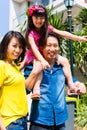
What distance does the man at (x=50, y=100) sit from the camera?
9.66 feet

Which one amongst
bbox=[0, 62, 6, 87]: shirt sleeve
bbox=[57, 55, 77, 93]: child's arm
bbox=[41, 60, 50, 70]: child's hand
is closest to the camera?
bbox=[0, 62, 6, 87]: shirt sleeve

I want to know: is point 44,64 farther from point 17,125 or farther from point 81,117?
point 81,117

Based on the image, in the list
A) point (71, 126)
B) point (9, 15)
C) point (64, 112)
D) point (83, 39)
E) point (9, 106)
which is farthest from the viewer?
point (9, 15)

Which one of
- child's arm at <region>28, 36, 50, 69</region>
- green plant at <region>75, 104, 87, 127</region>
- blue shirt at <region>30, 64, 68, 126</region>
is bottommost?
green plant at <region>75, 104, 87, 127</region>

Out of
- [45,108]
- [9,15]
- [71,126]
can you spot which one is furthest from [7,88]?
[9,15]

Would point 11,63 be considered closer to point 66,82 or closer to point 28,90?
point 28,90

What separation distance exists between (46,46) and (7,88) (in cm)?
50

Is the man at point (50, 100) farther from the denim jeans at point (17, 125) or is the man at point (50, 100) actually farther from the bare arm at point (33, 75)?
the denim jeans at point (17, 125)

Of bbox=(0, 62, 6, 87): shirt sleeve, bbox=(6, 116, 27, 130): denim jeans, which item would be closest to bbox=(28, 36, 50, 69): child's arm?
bbox=(0, 62, 6, 87): shirt sleeve

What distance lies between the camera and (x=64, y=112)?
119 inches

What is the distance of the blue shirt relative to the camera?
2943 mm

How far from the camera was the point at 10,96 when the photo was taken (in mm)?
2824

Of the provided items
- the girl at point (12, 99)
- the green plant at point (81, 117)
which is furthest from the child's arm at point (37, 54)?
the green plant at point (81, 117)

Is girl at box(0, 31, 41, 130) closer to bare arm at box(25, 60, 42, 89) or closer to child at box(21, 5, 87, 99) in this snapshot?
bare arm at box(25, 60, 42, 89)
